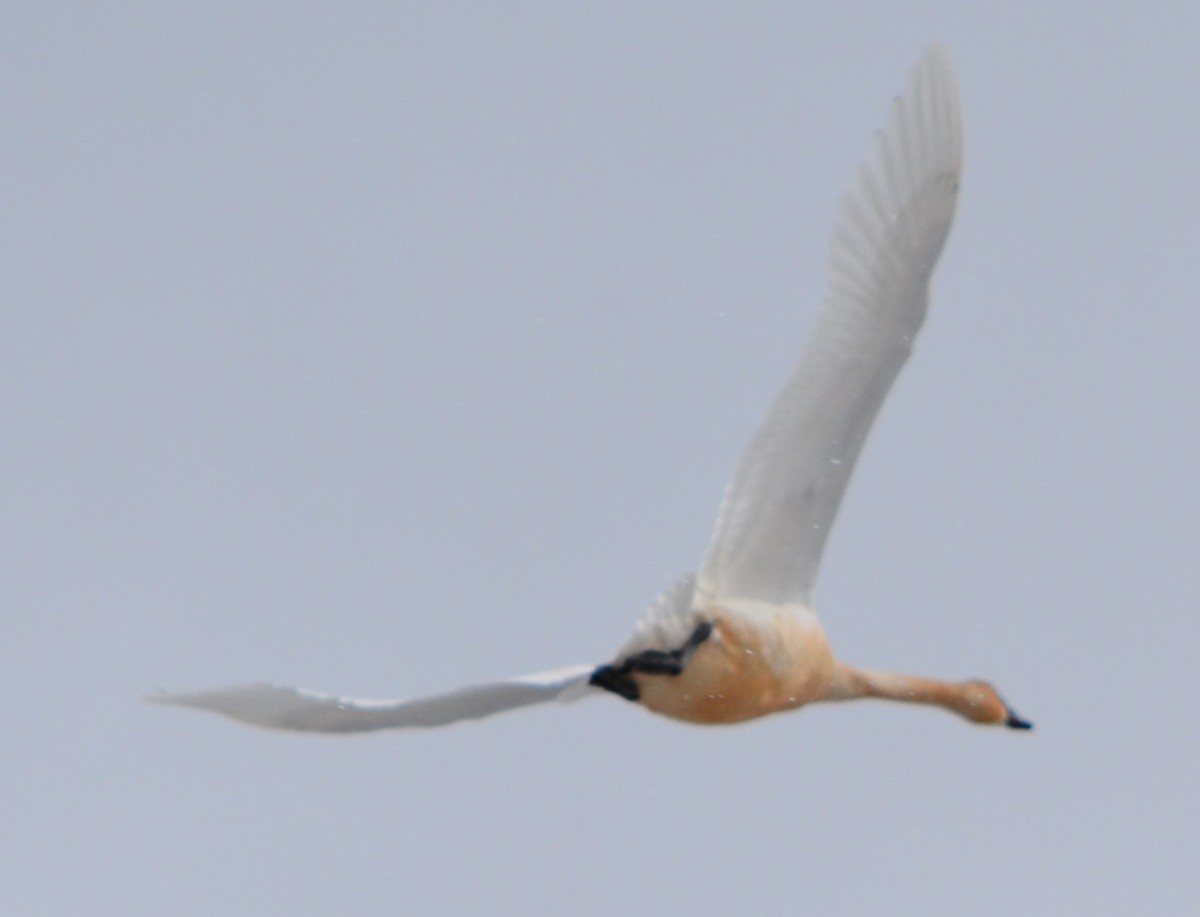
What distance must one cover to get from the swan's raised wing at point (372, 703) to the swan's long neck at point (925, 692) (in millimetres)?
2364

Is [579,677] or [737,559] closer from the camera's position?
[579,677]

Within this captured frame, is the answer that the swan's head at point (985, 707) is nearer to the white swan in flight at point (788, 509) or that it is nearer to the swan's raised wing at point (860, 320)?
the white swan in flight at point (788, 509)

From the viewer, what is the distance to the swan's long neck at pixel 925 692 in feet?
36.4

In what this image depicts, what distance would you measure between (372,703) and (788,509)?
2516 mm

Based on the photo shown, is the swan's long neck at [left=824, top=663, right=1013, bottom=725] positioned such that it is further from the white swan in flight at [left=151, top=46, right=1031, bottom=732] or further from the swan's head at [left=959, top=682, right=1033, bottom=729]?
the white swan in flight at [left=151, top=46, right=1031, bottom=732]

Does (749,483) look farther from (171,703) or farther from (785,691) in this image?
(171,703)

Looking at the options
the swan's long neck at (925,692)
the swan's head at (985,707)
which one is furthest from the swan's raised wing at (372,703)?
the swan's head at (985,707)

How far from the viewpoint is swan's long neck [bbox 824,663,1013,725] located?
1109 cm

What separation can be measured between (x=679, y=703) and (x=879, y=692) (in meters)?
2.26

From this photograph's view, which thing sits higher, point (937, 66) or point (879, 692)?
point (937, 66)

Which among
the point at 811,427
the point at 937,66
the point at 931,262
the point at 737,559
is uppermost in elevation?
the point at 937,66

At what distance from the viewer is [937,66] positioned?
927 centimetres

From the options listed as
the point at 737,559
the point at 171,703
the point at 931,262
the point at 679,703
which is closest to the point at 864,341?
the point at 931,262

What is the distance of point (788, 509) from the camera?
32.8 feet
